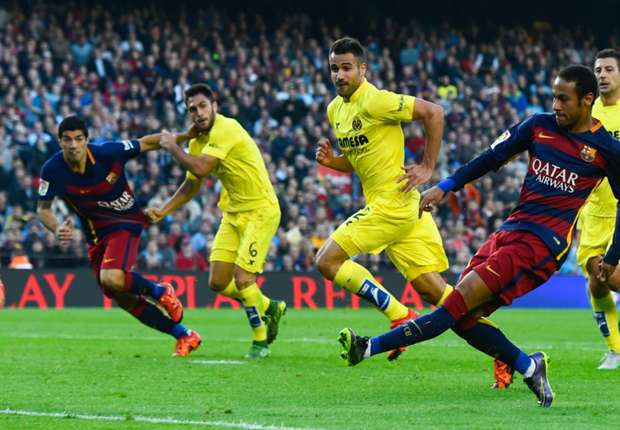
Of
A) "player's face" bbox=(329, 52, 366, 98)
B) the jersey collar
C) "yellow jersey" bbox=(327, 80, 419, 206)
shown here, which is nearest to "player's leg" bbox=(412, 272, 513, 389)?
"yellow jersey" bbox=(327, 80, 419, 206)

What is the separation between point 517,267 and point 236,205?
5.32m

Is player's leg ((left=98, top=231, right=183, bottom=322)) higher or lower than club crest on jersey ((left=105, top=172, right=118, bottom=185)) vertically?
lower

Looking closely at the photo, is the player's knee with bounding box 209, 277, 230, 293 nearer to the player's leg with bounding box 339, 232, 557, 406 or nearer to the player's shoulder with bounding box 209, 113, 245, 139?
the player's shoulder with bounding box 209, 113, 245, 139

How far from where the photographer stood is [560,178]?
28.7 feet

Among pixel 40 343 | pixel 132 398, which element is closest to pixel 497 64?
pixel 40 343

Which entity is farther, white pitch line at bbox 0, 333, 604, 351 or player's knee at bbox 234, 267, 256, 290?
white pitch line at bbox 0, 333, 604, 351

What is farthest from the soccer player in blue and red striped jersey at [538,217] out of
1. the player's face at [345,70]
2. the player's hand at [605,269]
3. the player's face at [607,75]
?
the player's face at [607,75]

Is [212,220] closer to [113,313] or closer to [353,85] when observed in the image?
[113,313]

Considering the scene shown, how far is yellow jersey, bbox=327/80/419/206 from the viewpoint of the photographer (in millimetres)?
11133

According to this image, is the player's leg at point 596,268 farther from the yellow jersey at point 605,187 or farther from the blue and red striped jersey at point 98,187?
the blue and red striped jersey at point 98,187

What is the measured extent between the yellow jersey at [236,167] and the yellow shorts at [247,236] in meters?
0.08

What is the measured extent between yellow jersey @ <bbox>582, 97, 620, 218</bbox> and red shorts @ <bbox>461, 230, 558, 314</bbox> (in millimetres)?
3167

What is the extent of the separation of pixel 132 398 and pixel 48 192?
4.35 m

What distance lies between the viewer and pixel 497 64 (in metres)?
36.1
